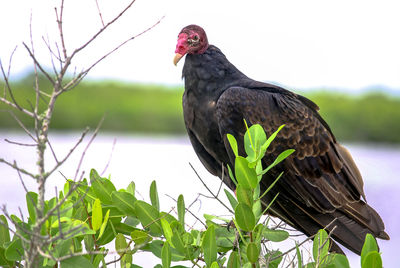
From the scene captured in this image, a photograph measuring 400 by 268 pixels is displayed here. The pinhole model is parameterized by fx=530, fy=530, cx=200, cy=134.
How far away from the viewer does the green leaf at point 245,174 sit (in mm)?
1639

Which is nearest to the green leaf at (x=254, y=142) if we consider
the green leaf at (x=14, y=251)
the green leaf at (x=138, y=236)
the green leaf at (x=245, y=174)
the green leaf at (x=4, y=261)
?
the green leaf at (x=245, y=174)

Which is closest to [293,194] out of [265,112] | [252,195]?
[265,112]

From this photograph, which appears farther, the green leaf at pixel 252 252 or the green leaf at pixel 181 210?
the green leaf at pixel 181 210

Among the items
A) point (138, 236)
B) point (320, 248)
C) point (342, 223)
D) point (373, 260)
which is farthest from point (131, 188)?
point (342, 223)

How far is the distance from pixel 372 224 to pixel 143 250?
1435 mm

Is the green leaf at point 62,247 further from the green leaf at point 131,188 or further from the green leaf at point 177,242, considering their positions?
the green leaf at point 131,188

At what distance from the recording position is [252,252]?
1.65 meters

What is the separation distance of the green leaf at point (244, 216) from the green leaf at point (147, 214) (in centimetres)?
37

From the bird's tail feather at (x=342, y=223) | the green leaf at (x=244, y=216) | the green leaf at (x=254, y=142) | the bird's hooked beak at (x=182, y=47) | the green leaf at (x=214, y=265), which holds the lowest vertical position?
the bird's tail feather at (x=342, y=223)

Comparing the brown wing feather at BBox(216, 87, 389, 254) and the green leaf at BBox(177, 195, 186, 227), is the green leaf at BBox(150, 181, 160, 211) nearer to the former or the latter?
the green leaf at BBox(177, 195, 186, 227)

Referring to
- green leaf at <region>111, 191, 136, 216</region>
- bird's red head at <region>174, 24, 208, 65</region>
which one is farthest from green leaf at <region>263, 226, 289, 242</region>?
bird's red head at <region>174, 24, 208, 65</region>

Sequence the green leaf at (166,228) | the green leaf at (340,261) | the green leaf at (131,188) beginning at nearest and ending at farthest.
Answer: the green leaf at (340,261) < the green leaf at (166,228) < the green leaf at (131,188)

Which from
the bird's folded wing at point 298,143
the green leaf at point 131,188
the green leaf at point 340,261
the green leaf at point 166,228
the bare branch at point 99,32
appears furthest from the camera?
the bird's folded wing at point 298,143

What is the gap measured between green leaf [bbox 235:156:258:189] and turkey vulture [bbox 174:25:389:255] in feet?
3.04
